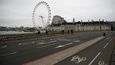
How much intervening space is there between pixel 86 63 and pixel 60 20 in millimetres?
176742

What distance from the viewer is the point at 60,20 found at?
189000mm

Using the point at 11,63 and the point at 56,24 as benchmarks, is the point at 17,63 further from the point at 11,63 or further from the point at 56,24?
the point at 56,24

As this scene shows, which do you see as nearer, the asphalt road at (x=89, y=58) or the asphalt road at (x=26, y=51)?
the asphalt road at (x=89, y=58)

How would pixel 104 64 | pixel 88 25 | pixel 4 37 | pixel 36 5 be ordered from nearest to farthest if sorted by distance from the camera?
pixel 104 64
pixel 4 37
pixel 36 5
pixel 88 25

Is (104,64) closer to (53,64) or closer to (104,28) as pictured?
(53,64)

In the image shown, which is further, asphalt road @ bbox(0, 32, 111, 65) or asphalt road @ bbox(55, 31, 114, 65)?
asphalt road @ bbox(0, 32, 111, 65)

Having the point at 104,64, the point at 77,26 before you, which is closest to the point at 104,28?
the point at 77,26

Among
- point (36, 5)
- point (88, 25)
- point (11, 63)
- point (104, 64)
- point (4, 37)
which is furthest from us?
point (88, 25)

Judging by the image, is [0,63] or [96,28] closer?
[0,63]

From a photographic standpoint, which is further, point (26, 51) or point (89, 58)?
point (26, 51)

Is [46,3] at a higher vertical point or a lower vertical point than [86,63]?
higher

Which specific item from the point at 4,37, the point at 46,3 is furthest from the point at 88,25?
the point at 4,37

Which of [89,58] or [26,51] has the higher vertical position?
[26,51]

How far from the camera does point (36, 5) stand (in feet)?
211
